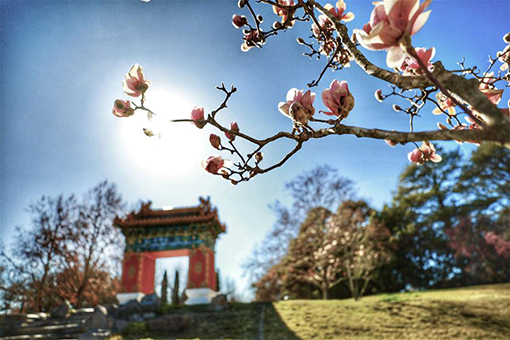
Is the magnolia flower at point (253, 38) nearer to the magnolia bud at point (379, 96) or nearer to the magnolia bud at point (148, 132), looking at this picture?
the magnolia bud at point (379, 96)

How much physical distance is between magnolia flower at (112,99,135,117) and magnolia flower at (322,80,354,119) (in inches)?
29.4

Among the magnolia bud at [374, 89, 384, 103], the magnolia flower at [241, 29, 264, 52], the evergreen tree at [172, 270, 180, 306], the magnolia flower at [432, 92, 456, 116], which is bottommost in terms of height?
the evergreen tree at [172, 270, 180, 306]

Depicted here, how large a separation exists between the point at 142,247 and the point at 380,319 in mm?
8787

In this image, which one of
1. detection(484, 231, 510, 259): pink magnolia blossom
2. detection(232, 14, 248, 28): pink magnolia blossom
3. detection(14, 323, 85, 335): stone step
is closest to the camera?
detection(232, 14, 248, 28): pink magnolia blossom

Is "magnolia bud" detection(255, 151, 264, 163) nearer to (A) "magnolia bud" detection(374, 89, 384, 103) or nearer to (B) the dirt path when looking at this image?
(A) "magnolia bud" detection(374, 89, 384, 103)

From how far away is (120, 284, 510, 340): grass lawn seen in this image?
6.25 m

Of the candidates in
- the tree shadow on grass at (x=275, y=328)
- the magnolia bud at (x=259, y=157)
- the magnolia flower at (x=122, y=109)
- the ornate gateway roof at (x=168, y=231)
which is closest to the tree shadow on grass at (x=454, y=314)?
the tree shadow on grass at (x=275, y=328)

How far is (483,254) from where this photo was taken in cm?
1499

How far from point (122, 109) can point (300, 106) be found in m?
0.69

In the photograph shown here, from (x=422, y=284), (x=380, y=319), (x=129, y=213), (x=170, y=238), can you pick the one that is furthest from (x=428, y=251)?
(x=129, y=213)

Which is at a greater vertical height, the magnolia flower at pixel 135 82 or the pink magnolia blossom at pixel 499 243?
the pink magnolia blossom at pixel 499 243

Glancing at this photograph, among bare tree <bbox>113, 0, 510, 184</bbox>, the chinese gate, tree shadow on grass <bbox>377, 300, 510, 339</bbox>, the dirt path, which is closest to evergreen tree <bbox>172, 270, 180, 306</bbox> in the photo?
the chinese gate

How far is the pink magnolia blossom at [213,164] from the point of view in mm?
1337

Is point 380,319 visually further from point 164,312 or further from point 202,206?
point 202,206
